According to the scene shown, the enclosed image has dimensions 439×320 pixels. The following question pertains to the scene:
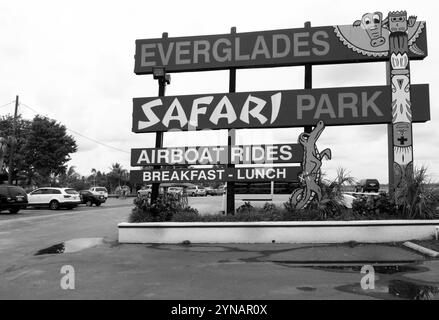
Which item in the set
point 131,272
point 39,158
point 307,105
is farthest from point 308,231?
point 39,158

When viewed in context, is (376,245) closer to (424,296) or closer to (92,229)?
(424,296)

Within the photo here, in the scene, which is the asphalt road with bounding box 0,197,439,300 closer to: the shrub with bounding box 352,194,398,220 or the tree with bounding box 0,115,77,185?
the shrub with bounding box 352,194,398,220

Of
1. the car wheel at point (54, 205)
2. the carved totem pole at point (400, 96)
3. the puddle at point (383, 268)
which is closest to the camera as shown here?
the puddle at point (383, 268)

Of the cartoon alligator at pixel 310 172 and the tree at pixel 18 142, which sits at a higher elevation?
the tree at pixel 18 142

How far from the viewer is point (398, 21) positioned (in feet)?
41.5

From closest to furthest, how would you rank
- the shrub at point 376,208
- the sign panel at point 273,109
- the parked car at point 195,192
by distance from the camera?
the shrub at point 376,208
the sign panel at point 273,109
the parked car at point 195,192

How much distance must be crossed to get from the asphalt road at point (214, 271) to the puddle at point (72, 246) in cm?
4

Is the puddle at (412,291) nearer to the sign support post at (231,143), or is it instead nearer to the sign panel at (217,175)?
the sign panel at (217,175)

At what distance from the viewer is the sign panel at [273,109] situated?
12570 mm

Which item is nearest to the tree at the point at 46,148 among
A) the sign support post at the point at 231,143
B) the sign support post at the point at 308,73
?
the sign support post at the point at 231,143

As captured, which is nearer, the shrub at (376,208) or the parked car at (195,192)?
the shrub at (376,208)

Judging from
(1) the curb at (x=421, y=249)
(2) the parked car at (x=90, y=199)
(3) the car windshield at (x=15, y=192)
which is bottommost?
(1) the curb at (x=421, y=249)
